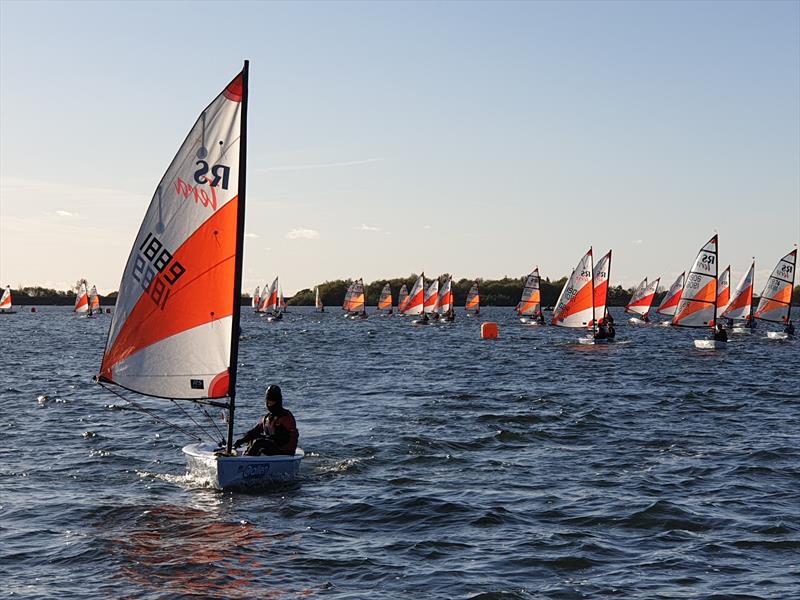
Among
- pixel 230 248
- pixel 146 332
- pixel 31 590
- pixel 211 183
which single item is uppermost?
pixel 211 183

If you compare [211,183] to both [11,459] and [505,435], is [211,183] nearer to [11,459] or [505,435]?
[11,459]

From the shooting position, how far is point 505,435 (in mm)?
24000

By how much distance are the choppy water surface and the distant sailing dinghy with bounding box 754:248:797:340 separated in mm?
41964

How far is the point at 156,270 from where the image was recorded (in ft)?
57.7

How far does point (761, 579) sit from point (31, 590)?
9.33 metres

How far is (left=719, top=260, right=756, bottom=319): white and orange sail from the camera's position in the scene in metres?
77.5

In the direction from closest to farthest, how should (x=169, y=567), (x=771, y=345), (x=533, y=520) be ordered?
(x=169, y=567), (x=533, y=520), (x=771, y=345)

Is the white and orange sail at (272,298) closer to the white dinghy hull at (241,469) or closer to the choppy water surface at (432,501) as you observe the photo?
the choppy water surface at (432,501)

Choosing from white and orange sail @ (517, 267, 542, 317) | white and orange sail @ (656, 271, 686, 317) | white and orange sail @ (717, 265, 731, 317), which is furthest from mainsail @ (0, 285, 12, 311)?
white and orange sail @ (717, 265, 731, 317)

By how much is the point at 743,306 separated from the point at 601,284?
22.9 meters

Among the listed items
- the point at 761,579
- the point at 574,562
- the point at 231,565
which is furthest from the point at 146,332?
the point at 761,579

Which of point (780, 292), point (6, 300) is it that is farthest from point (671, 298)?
point (6, 300)

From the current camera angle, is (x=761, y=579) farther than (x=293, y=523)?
No

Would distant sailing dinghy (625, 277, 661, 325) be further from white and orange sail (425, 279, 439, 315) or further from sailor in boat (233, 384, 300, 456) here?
sailor in boat (233, 384, 300, 456)
